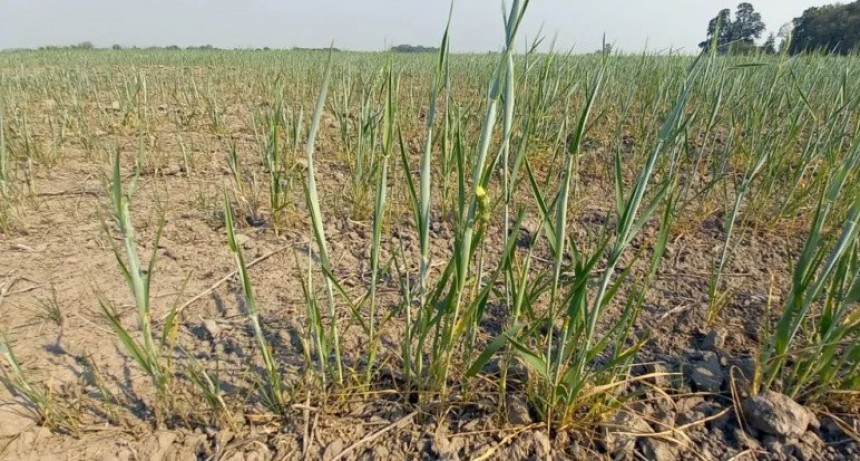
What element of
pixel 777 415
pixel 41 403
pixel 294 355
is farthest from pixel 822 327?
pixel 41 403

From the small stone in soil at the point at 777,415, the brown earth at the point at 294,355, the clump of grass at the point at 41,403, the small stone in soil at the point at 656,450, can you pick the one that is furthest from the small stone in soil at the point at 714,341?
the clump of grass at the point at 41,403

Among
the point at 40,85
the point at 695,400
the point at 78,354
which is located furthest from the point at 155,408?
the point at 40,85

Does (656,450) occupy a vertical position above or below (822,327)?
below

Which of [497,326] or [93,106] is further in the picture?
[93,106]

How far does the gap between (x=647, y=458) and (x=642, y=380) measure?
6.6 inches

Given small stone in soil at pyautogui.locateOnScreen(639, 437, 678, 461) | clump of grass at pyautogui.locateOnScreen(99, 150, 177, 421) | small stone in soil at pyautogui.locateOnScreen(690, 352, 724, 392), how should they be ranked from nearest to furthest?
1. clump of grass at pyautogui.locateOnScreen(99, 150, 177, 421)
2. small stone in soil at pyautogui.locateOnScreen(639, 437, 678, 461)
3. small stone in soil at pyautogui.locateOnScreen(690, 352, 724, 392)

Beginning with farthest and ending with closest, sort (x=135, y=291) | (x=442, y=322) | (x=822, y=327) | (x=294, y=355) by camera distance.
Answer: (x=442, y=322) < (x=294, y=355) < (x=822, y=327) < (x=135, y=291)

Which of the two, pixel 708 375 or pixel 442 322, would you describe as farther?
pixel 442 322

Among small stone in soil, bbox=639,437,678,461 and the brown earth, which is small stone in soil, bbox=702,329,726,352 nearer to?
the brown earth

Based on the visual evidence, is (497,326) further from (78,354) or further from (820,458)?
(78,354)

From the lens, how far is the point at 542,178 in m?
1.98

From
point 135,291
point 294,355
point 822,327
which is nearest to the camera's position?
point 135,291

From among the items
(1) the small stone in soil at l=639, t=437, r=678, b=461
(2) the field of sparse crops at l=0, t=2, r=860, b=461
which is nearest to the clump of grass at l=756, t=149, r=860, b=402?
(2) the field of sparse crops at l=0, t=2, r=860, b=461

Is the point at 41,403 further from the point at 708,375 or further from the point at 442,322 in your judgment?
the point at 708,375
